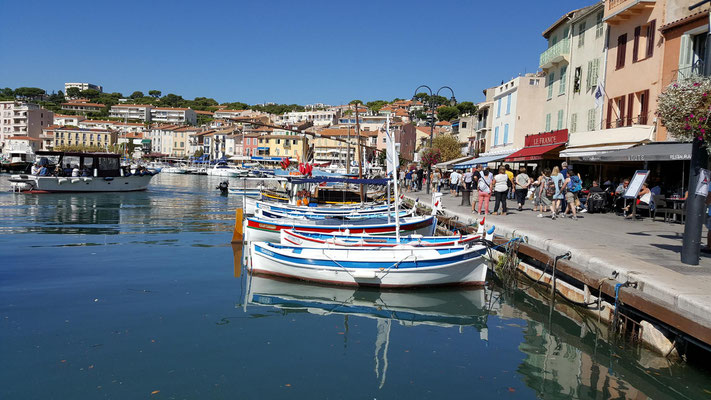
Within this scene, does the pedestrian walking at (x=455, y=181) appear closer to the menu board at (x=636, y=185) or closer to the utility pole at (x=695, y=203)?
the menu board at (x=636, y=185)

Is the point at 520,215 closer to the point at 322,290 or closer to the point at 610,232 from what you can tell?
the point at 610,232

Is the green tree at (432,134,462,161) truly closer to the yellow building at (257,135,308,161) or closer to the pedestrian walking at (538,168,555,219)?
the pedestrian walking at (538,168,555,219)

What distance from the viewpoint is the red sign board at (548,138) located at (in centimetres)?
2982

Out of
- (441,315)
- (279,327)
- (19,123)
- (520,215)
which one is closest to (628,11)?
(520,215)

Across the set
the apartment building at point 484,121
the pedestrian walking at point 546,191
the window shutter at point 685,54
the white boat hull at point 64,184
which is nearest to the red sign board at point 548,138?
the window shutter at point 685,54

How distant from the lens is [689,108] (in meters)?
9.80

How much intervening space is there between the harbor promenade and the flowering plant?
101 inches

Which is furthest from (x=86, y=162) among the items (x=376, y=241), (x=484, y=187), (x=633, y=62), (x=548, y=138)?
(x=633, y=62)

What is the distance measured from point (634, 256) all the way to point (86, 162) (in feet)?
142

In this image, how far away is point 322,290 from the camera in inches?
518

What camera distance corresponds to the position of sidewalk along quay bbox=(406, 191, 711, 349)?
7.76m

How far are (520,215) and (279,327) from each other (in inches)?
500

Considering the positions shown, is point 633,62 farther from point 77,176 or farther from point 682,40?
point 77,176

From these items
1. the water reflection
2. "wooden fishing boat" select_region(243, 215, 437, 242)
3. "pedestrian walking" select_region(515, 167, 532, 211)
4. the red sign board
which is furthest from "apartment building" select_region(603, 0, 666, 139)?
the water reflection
